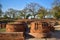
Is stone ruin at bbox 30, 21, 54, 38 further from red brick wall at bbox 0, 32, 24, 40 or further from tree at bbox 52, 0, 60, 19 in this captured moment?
tree at bbox 52, 0, 60, 19

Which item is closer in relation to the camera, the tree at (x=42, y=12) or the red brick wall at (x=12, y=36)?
the red brick wall at (x=12, y=36)

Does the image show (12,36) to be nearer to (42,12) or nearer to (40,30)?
(40,30)

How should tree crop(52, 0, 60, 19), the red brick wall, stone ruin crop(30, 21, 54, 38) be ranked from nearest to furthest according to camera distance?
1. the red brick wall
2. stone ruin crop(30, 21, 54, 38)
3. tree crop(52, 0, 60, 19)

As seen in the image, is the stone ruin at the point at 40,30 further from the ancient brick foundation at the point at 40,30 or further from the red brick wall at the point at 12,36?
the red brick wall at the point at 12,36

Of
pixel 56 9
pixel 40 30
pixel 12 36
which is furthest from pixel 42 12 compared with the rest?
pixel 12 36

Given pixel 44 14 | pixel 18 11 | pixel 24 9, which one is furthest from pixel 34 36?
pixel 18 11

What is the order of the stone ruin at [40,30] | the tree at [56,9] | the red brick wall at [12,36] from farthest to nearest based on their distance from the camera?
1. the tree at [56,9]
2. the stone ruin at [40,30]
3. the red brick wall at [12,36]

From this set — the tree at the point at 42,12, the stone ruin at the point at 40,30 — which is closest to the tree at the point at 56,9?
the tree at the point at 42,12

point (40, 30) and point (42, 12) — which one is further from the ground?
point (42, 12)

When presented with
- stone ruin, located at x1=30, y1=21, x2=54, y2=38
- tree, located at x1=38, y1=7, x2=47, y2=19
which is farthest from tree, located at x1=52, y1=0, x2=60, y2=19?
stone ruin, located at x1=30, y1=21, x2=54, y2=38

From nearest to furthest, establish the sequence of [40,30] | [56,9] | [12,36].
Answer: [12,36] → [40,30] → [56,9]

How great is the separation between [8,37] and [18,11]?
53208 millimetres

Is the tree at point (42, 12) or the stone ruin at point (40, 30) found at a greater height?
the tree at point (42, 12)

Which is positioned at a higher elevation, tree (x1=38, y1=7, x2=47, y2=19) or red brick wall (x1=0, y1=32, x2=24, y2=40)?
tree (x1=38, y1=7, x2=47, y2=19)
